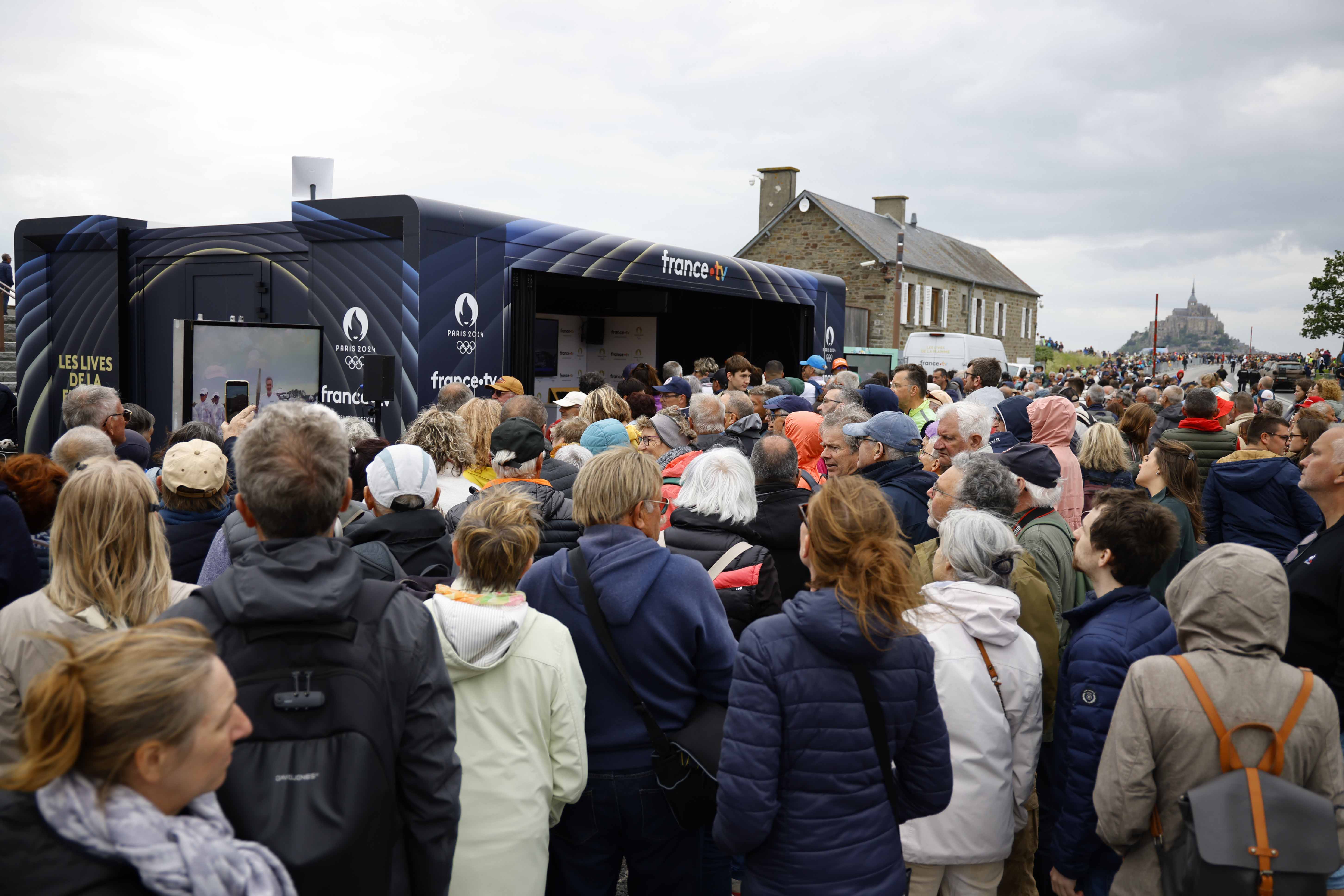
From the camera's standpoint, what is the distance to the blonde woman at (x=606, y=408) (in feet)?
20.4

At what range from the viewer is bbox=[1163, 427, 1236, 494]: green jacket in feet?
21.8

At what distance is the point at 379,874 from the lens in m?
1.79

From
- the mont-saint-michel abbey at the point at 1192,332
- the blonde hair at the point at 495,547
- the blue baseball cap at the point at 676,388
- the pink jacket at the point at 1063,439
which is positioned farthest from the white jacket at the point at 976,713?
the mont-saint-michel abbey at the point at 1192,332

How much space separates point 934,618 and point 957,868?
2.58 feet

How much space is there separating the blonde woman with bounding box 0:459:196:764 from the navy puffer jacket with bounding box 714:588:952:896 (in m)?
1.54

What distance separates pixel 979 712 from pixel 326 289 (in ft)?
23.2

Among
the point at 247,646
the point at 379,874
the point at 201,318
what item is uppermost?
the point at 201,318

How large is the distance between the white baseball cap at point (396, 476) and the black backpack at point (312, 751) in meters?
1.47

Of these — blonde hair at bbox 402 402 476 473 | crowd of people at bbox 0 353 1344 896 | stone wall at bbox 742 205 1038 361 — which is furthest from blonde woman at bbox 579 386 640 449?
stone wall at bbox 742 205 1038 361

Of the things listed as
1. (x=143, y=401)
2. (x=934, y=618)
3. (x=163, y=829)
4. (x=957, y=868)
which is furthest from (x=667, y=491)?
(x=143, y=401)

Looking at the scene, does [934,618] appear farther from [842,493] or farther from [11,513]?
[11,513]

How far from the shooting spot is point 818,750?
2213 millimetres

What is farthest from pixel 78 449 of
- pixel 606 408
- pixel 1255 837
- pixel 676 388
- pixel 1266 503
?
pixel 1266 503

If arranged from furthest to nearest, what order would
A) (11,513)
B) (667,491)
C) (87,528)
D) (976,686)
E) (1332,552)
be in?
(667,491), (1332,552), (11,513), (976,686), (87,528)
